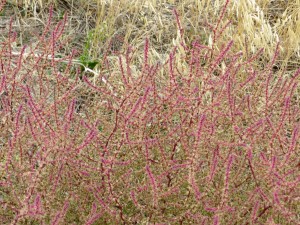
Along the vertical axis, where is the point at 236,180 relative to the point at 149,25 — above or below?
above

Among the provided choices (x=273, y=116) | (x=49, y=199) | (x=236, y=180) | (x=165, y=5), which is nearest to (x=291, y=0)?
(x=165, y=5)

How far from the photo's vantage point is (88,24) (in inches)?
146

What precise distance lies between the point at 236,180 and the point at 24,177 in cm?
61

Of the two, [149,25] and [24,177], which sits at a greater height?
[24,177]

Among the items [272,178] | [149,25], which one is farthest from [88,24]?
[272,178]

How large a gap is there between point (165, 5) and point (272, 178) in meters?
2.39

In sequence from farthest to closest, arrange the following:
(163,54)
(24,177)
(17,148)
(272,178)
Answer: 1. (163,54)
2. (17,148)
3. (24,177)
4. (272,178)

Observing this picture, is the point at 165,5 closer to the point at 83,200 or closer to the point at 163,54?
the point at 163,54

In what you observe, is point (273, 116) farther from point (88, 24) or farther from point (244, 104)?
point (88, 24)

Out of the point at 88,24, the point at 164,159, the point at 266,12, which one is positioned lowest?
the point at 88,24

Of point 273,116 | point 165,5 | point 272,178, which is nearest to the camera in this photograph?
point 272,178

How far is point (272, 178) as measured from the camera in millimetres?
1648

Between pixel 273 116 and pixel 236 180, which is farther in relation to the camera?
pixel 273 116

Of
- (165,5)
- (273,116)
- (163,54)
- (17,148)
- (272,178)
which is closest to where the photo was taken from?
(272,178)
